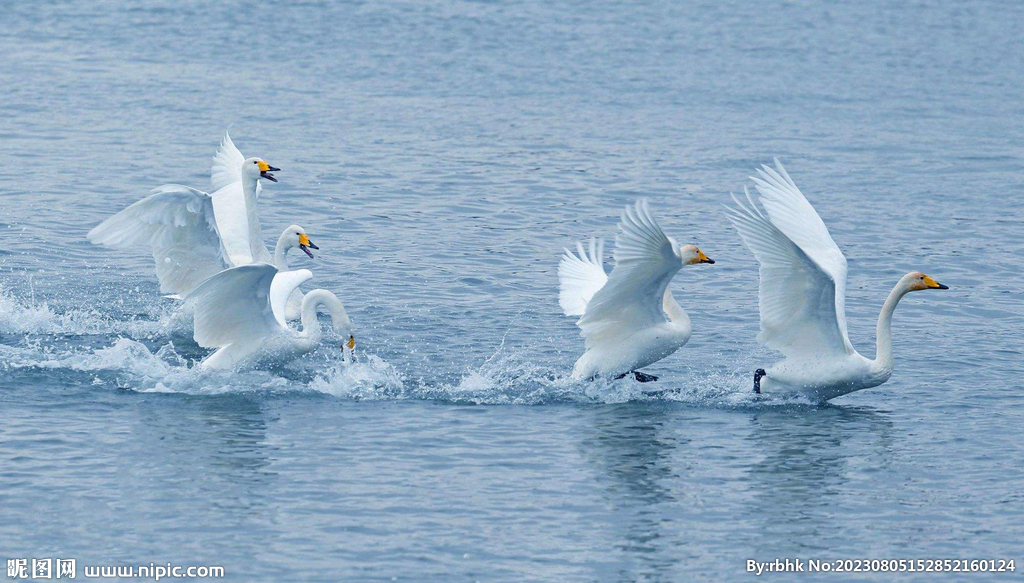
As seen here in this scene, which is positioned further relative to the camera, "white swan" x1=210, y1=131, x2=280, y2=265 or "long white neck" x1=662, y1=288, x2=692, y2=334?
"white swan" x1=210, y1=131, x2=280, y2=265

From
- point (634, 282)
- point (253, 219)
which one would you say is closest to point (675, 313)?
point (634, 282)

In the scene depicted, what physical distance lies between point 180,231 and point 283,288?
4.00 ft

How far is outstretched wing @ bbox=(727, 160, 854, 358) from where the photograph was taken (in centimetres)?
1151

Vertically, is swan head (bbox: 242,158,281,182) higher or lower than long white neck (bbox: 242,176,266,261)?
higher

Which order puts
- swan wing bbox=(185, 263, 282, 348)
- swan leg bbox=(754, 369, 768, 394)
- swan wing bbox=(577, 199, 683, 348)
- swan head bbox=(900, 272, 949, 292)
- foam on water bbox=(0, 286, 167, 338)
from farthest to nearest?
foam on water bbox=(0, 286, 167, 338) < swan head bbox=(900, 272, 949, 292) < swan leg bbox=(754, 369, 768, 394) < swan wing bbox=(185, 263, 282, 348) < swan wing bbox=(577, 199, 683, 348)

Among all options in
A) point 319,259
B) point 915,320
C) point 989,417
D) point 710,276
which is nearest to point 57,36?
point 319,259

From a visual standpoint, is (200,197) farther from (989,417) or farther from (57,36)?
(57,36)

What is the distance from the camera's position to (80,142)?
70.4ft

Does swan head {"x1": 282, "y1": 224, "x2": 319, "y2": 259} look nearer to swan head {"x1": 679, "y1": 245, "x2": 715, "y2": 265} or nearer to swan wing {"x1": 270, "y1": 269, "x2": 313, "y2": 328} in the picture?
swan wing {"x1": 270, "y1": 269, "x2": 313, "y2": 328}

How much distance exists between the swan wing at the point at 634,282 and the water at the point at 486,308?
0.55m

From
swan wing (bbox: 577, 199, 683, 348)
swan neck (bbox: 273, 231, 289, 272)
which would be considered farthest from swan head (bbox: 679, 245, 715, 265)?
swan neck (bbox: 273, 231, 289, 272)

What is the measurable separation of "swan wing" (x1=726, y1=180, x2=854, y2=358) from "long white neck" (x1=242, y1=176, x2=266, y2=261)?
4.96 metres

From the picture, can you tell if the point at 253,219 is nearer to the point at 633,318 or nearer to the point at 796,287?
the point at 633,318

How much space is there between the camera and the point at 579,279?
1408 centimetres
